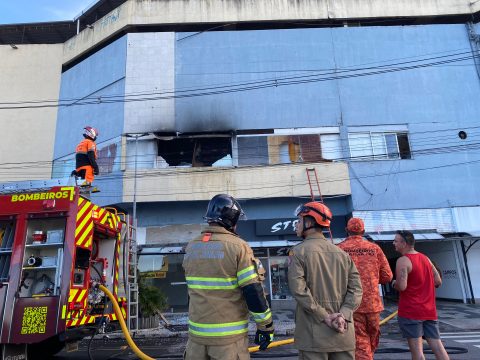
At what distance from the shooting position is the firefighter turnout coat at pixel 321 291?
116 inches

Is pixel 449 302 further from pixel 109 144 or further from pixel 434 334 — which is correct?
pixel 109 144

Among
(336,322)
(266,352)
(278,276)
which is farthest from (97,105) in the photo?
(336,322)

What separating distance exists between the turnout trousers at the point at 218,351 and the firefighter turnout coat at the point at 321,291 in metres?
0.51

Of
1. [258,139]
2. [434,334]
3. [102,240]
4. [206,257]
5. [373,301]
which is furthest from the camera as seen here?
[258,139]

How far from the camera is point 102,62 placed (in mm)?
19750

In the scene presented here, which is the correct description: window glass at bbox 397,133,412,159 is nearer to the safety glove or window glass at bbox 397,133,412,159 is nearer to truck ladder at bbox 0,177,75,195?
truck ladder at bbox 0,177,75,195

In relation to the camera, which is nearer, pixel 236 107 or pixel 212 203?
pixel 212 203

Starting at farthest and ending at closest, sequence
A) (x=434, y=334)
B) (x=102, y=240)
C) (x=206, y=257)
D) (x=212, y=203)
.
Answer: (x=102, y=240)
(x=434, y=334)
(x=212, y=203)
(x=206, y=257)

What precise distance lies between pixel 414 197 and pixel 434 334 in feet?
43.6

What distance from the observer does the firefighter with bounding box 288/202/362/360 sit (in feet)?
9.63

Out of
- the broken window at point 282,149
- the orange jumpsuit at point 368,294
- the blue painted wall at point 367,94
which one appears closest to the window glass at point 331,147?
the broken window at point 282,149

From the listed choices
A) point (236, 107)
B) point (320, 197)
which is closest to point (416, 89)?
point (320, 197)

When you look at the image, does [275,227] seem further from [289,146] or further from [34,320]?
[34,320]

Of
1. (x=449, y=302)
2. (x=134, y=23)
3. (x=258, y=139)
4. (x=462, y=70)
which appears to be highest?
(x=134, y=23)
